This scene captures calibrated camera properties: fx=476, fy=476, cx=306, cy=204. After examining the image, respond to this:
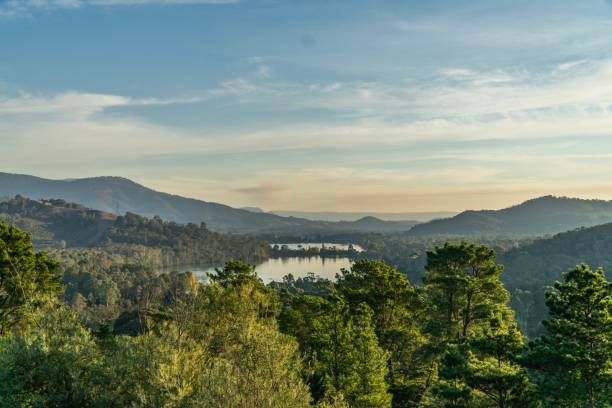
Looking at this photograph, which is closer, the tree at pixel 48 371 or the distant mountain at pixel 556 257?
the tree at pixel 48 371

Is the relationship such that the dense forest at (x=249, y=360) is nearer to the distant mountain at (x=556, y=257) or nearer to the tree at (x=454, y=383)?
the tree at (x=454, y=383)

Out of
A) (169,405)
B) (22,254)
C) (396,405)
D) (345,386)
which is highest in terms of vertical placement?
(22,254)

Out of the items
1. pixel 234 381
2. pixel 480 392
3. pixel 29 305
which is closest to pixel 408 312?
pixel 480 392

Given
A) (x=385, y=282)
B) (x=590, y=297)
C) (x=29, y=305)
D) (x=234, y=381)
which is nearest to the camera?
(x=234, y=381)

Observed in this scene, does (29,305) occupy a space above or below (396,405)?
above

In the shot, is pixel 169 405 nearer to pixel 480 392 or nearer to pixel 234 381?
pixel 234 381

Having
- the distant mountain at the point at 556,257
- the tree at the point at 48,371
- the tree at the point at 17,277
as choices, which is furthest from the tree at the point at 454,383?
the distant mountain at the point at 556,257
